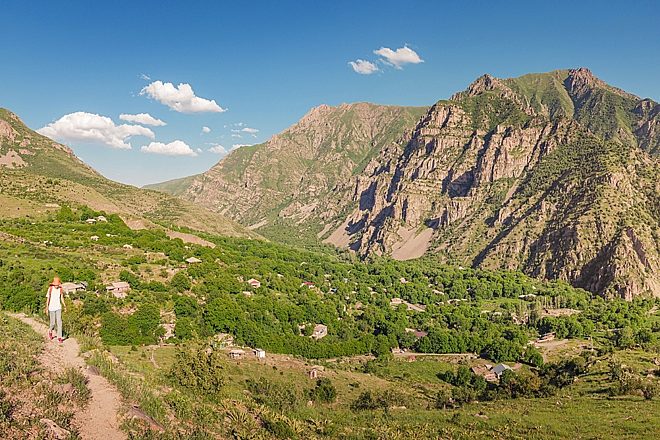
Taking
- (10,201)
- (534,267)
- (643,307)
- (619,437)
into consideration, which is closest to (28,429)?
(619,437)

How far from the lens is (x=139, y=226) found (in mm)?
110250

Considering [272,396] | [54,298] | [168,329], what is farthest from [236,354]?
[54,298]

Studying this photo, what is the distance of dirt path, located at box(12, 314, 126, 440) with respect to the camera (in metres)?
12.3

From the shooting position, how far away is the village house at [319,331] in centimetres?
7700

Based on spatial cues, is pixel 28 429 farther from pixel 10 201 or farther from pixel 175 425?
pixel 10 201

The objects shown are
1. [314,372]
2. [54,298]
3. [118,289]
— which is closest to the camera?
[54,298]

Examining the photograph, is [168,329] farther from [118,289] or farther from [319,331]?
[319,331]

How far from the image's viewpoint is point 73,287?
177 feet

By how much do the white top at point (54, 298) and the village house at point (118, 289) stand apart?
42.0 m

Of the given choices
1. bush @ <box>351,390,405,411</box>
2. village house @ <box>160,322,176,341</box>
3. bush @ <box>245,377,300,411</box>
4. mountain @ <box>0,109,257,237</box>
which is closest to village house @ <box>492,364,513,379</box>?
bush @ <box>351,390,405,411</box>

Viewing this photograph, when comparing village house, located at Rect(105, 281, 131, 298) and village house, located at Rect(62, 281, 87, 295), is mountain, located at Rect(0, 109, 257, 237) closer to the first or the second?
village house, located at Rect(105, 281, 131, 298)

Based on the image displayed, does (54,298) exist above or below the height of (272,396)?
above

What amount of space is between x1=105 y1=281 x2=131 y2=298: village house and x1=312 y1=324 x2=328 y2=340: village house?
1278 inches

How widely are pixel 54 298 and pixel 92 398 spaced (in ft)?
22.7
